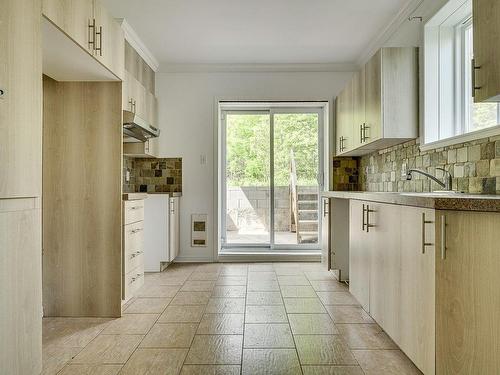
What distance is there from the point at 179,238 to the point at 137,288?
1.54 meters

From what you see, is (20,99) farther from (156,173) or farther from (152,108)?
(156,173)

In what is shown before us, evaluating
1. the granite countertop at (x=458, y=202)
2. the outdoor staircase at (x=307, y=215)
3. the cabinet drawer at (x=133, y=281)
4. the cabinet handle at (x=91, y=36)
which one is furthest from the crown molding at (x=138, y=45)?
the granite countertop at (x=458, y=202)

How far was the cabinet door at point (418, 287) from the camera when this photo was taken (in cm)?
160

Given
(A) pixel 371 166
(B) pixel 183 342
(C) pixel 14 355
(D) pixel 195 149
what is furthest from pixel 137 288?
(A) pixel 371 166

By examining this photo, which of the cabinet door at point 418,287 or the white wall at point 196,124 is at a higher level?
the white wall at point 196,124

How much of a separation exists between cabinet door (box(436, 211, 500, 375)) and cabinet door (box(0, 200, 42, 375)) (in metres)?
1.74

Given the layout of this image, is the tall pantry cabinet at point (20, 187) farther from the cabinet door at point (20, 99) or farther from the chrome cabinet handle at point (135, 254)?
the chrome cabinet handle at point (135, 254)

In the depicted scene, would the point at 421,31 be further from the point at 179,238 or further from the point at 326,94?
the point at 179,238

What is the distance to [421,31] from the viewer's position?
301cm

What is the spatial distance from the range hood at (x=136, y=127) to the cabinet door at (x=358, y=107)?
6.49 ft

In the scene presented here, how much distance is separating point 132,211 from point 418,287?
2.23m

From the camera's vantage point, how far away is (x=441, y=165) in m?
2.72

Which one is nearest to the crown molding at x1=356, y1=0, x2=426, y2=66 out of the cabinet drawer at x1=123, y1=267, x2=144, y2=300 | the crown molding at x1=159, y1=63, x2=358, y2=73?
Answer: the crown molding at x1=159, y1=63, x2=358, y2=73

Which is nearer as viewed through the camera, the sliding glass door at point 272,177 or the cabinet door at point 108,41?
the cabinet door at point 108,41
